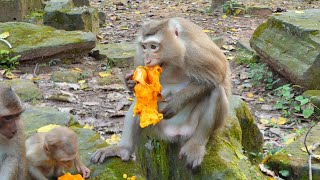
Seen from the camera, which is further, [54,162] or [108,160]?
[108,160]

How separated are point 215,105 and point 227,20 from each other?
8.30 m

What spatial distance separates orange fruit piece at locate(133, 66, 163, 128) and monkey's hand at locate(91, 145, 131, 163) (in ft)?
1.39

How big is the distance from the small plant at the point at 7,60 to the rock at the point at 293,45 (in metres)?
3.72

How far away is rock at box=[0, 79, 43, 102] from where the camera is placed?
711 cm

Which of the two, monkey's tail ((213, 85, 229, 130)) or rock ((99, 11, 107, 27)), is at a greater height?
monkey's tail ((213, 85, 229, 130))

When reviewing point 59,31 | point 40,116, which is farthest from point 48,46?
point 40,116

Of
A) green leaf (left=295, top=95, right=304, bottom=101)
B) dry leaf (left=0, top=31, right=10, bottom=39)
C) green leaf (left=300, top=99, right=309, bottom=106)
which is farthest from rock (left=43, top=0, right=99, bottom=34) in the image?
green leaf (left=300, top=99, right=309, bottom=106)

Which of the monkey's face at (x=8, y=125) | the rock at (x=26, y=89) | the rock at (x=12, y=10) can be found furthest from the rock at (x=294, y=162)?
the rock at (x=12, y=10)

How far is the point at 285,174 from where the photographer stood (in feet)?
17.5

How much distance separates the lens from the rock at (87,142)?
444 centimetres

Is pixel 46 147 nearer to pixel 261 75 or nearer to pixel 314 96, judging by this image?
pixel 314 96

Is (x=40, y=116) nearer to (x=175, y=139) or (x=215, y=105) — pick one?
(x=175, y=139)

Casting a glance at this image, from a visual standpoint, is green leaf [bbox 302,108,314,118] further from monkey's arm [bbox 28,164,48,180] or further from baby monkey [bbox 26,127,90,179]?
monkey's arm [bbox 28,164,48,180]

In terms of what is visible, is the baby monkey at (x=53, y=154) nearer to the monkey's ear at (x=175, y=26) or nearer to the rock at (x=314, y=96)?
the monkey's ear at (x=175, y=26)
